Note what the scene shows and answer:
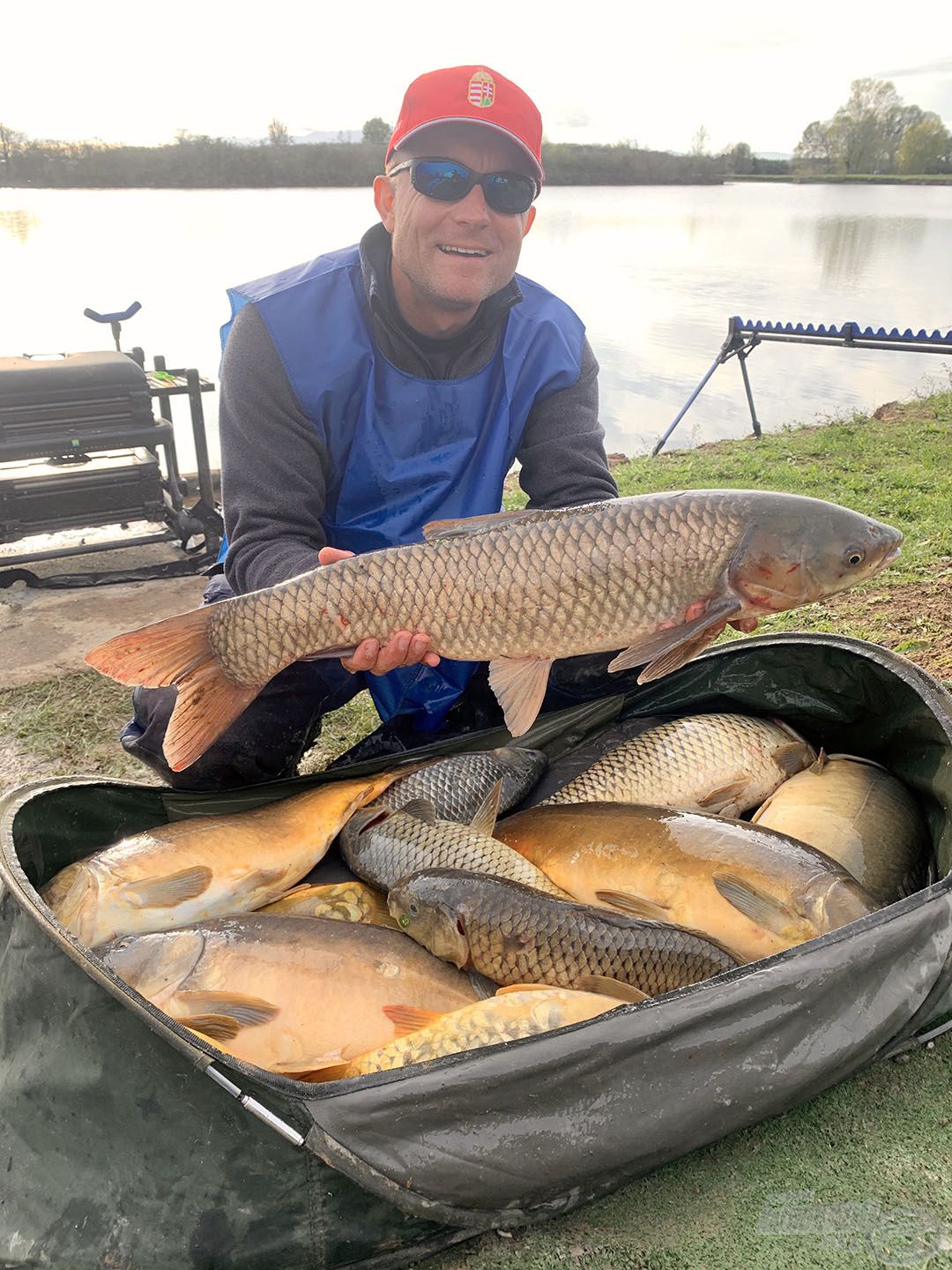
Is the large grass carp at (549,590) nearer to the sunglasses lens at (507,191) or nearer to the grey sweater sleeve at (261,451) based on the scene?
the grey sweater sleeve at (261,451)

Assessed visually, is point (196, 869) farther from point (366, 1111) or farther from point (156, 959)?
point (366, 1111)

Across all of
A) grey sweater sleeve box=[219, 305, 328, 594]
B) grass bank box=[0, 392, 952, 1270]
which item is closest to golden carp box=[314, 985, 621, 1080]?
grass bank box=[0, 392, 952, 1270]

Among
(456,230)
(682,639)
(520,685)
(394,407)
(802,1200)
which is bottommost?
(802,1200)

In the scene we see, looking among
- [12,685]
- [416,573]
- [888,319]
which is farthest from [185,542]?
[888,319]

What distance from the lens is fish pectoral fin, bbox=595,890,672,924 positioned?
4.12 ft

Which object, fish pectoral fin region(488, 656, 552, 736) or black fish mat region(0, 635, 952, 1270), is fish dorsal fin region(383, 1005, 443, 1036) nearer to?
black fish mat region(0, 635, 952, 1270)

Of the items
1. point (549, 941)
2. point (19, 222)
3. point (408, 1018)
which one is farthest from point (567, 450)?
point (19, 222)

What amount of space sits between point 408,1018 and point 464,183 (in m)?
1.40

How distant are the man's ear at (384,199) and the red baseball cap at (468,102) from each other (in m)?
0.10

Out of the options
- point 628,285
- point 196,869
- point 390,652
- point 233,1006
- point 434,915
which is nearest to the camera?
point 233,1006

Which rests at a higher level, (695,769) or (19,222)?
(19,222)

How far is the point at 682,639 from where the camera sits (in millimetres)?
1372

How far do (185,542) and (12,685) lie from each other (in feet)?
3.51

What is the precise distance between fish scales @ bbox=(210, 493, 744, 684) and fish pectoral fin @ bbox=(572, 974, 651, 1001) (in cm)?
49
